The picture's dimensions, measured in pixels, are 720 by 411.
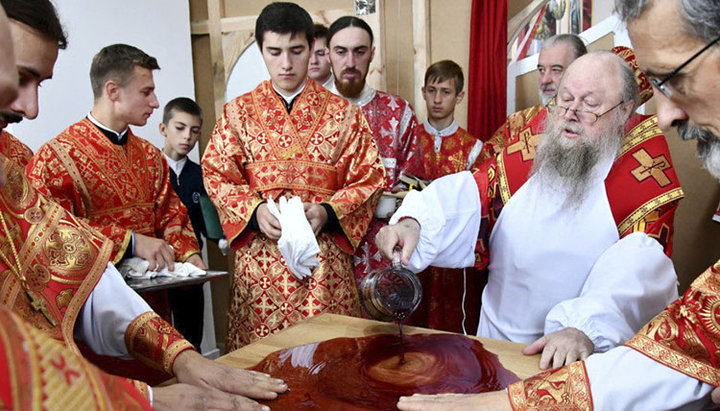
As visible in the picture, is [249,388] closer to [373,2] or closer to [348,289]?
[348,289]

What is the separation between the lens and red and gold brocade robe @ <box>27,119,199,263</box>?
9.34 feet

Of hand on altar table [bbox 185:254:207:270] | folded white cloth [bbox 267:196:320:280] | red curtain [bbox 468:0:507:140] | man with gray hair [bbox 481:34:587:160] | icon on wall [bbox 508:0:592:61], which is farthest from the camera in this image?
red curtain [bbox 468:0:507:140]

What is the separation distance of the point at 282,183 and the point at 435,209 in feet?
3.05

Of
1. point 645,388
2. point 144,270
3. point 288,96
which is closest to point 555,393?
point 645,388

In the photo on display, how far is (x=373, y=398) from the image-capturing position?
1427 millimetres

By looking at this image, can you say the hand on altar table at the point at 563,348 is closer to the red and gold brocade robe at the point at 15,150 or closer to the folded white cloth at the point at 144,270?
the folded white cloth at the point at 144,270

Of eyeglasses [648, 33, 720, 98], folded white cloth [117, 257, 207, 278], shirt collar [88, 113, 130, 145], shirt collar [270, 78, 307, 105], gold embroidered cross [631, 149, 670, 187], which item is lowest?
folded white cloth [117, 257, 207, 278]

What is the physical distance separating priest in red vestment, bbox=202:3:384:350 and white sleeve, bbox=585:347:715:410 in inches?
65.4

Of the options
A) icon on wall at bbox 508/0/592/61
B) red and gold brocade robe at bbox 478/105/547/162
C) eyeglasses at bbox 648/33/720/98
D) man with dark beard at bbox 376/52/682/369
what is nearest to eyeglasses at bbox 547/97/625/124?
man with dark beard at bbox 376/52/682/369

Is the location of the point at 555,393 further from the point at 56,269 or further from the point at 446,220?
the point at 56,269

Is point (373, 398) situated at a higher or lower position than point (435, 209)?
lower

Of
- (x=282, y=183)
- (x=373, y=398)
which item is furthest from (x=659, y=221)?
(x=282, y=183)

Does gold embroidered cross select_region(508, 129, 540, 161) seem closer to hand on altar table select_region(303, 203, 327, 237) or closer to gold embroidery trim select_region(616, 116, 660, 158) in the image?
gold embroidery trim select_region(616, 116, 660, 158)

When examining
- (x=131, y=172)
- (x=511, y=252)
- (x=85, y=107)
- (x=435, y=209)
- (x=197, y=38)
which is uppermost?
(x=197, y=38)
